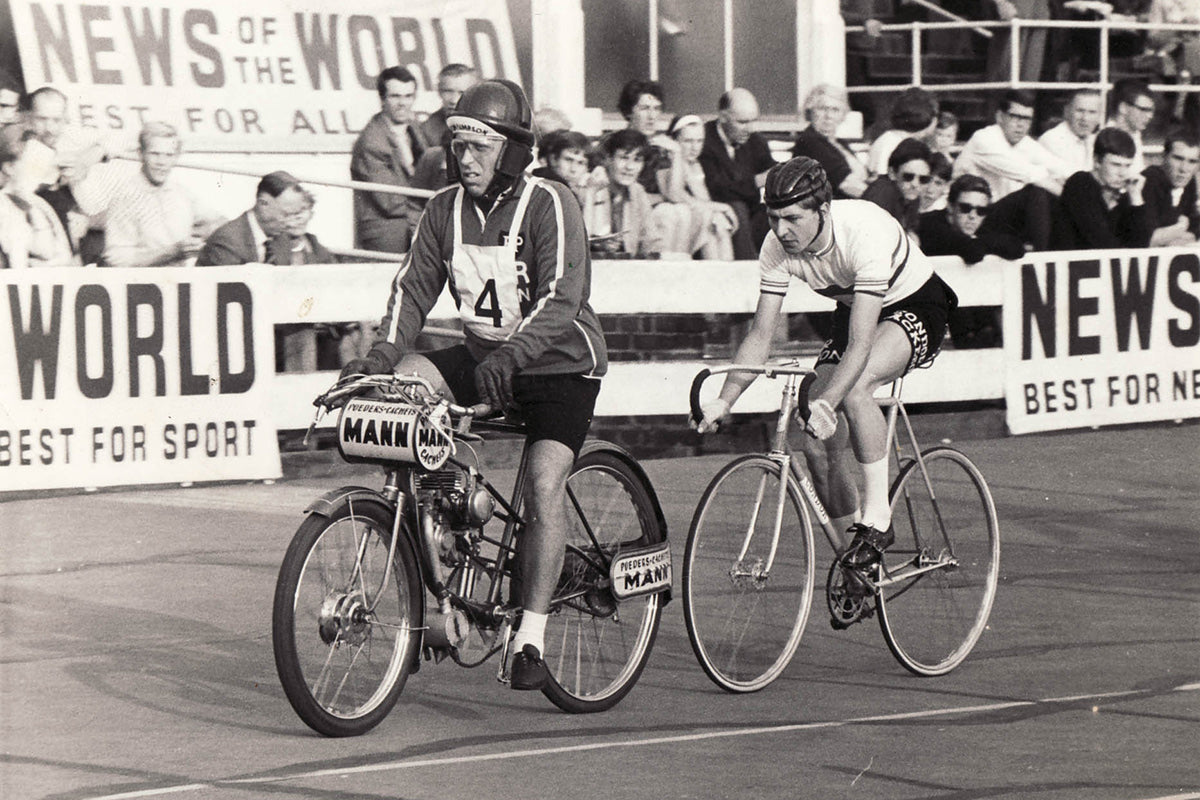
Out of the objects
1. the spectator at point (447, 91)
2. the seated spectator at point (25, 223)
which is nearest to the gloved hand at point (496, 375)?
the seated spectator at point (25, 223)

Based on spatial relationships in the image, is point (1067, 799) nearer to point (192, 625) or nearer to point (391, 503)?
point (391, 503)

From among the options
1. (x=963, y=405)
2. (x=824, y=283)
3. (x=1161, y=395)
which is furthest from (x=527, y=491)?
(x=1161, y=395)

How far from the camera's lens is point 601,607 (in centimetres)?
775

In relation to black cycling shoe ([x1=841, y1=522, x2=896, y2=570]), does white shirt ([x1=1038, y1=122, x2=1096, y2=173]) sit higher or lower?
higher

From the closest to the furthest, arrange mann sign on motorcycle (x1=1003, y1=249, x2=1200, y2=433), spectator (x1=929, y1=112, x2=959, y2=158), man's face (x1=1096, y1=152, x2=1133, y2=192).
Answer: mann sign on motorcycle (x1=1003, y1=249, x2=1200, y2=433), man's face (x1=1096, y1=152, x2=1133, y2=192), spectator (x1=929, y1=112, x2=959, y2=158)

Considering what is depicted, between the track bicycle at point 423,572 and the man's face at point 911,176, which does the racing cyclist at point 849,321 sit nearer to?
the track bicycle at point 423,572

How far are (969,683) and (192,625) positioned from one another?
9.57 ft

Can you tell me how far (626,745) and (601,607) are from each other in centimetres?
74

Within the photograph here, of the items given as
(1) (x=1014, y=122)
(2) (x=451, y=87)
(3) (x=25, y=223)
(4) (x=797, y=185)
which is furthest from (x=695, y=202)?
(4) (x=797, y=185)

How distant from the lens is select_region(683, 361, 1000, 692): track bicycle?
308 inches

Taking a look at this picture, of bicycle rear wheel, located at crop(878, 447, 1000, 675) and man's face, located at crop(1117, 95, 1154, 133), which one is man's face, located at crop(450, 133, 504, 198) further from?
man's face, located at crop(1117, 95, 1154, 133)

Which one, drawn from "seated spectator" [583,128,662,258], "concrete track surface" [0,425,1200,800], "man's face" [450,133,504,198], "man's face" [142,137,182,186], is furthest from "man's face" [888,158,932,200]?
"man's face" [450,133,504,198]

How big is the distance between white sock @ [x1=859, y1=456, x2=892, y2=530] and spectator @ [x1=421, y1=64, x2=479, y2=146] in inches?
224

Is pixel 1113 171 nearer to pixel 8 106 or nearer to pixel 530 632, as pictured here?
pixel 8 106
